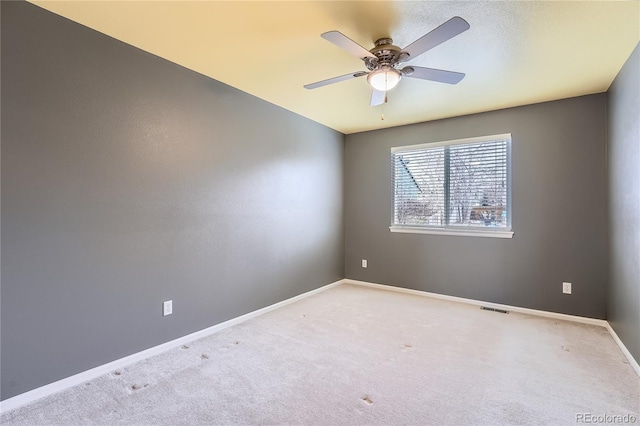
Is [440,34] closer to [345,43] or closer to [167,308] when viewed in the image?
[345,43]

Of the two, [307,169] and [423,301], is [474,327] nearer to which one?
[423,301]

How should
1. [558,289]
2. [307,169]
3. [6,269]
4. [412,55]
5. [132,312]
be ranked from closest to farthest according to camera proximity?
[6,269]
[412,55]
[132,312]
[558,289]
[307,169]

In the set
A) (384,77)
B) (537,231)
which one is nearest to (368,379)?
(384,77)

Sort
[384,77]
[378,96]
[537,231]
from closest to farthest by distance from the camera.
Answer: [384,77] → [378,96] → [537,231]

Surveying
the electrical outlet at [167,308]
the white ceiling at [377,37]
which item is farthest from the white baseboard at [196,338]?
the white ceiling at [377,37]

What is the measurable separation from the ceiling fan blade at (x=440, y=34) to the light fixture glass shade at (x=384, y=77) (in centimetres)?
18

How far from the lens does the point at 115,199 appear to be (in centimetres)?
223

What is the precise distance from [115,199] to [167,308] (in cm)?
97

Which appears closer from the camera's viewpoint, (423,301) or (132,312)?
(132,312)

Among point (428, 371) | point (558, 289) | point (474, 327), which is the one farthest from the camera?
point (558, 289)

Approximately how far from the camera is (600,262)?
10.2 feet

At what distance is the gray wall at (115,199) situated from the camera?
5.99ft

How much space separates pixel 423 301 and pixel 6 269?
151 inches

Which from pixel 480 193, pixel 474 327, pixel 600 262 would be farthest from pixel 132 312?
pixel 600 262
